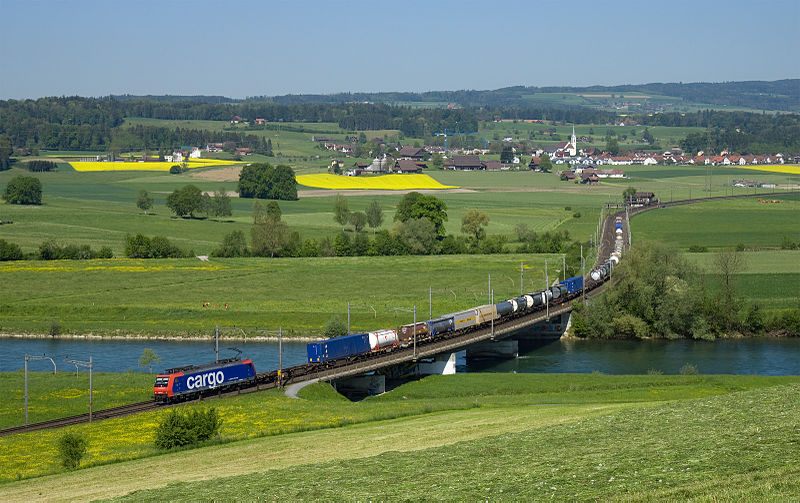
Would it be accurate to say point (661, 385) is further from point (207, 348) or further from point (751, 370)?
point (207, 348)

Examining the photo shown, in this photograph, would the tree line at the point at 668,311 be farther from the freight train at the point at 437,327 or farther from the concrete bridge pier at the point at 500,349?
the concrete bridge pier at the point at 500,349

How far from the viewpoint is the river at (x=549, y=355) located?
80562mm

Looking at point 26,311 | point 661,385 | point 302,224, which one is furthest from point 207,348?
point 302,224

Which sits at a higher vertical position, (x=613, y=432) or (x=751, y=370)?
(x=613, y=432)

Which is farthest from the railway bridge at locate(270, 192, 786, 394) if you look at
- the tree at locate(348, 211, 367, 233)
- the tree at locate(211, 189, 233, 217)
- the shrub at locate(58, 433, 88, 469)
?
the tree at locate(211, 189, 233, 217)

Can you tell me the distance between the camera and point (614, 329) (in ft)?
319

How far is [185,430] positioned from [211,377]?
12.9 metres

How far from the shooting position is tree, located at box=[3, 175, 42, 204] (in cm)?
18275

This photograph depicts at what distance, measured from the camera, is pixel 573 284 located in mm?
104875

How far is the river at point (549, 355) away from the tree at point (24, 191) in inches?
3731

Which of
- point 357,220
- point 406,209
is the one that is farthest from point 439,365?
point 357,220

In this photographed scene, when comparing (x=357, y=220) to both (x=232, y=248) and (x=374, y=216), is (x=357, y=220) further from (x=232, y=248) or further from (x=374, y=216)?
(x=232, y=248)

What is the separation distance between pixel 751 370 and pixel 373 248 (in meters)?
68.5

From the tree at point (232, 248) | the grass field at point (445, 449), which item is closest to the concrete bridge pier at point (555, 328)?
the grass field at point (445, 449)
